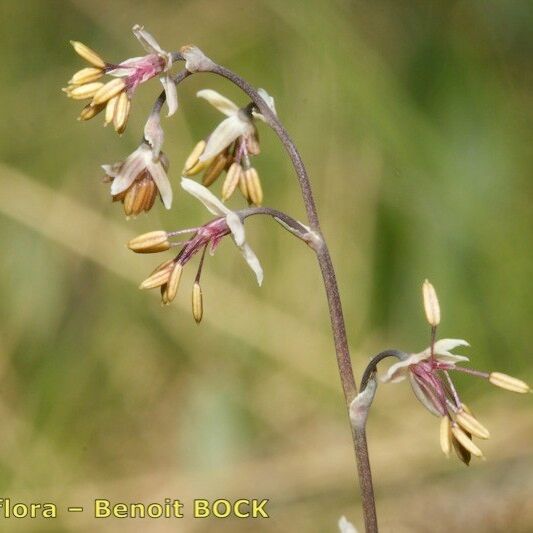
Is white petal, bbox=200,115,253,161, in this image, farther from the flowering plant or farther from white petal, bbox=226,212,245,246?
white petal, bbox=226,212,245,246

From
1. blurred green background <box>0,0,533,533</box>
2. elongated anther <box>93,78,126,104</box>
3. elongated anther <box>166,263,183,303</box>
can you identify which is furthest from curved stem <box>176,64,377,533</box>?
blurred green background <box>0,0,533,533</box>

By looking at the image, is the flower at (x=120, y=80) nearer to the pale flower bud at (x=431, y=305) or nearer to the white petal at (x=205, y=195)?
the white petal at (x=205, y=195)

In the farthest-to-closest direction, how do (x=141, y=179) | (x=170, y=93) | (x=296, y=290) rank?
(x=296, y=290) → (x=141, y=179) → (x=170, y=93)

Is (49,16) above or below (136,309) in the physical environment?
above

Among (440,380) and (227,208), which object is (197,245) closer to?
(227,208)

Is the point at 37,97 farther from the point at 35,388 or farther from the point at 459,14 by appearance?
the point at 459,14

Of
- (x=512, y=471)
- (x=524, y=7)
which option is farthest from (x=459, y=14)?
(x=512, y=471)

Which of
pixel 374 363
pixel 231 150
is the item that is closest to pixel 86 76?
pixel 231 150
